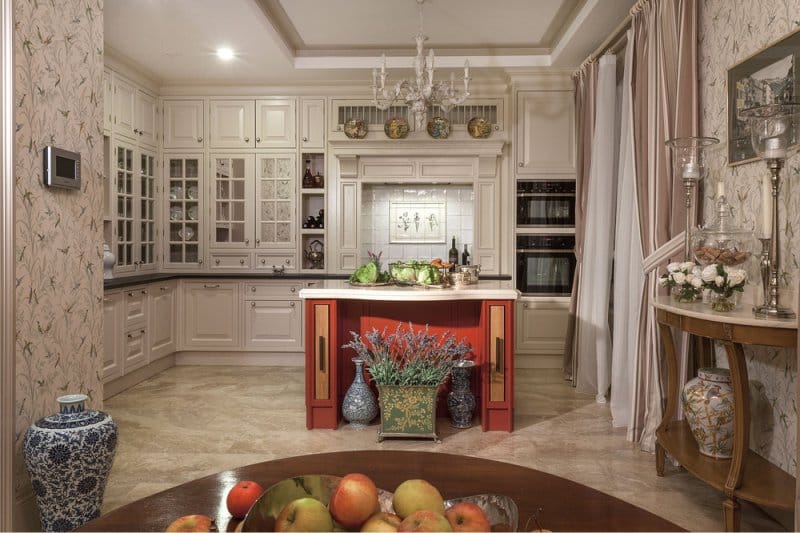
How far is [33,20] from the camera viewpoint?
2.24 meters

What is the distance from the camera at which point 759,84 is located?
8.57ft

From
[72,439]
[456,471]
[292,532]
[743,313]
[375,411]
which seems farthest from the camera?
[375,411]

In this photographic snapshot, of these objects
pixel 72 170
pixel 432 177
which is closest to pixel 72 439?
pixel 72 170

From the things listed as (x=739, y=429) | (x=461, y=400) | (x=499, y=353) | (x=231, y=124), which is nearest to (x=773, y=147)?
(x=739, y=429)

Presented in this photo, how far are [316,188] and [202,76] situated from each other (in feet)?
4.94

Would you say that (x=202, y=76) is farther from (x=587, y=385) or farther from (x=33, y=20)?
(x=587, y=385)

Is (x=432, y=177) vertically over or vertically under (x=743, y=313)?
over

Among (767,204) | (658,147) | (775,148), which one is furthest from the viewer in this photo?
(658,147)

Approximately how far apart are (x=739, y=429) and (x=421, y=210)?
4170mm

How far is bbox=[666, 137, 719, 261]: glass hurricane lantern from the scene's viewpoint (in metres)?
2.88

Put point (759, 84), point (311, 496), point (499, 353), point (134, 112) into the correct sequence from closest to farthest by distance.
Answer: point (311, 496) → point (759, 84) → point (499, 353) → point (134, 112)

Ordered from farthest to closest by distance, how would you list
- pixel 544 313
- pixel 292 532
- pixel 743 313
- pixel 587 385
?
pixel 544 313
pixel 587 385
pixel 743 313
pixel 292 532

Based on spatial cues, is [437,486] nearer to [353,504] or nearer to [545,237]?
[353,504]

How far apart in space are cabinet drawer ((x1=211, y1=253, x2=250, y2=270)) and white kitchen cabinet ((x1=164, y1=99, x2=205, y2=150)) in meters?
1.11
